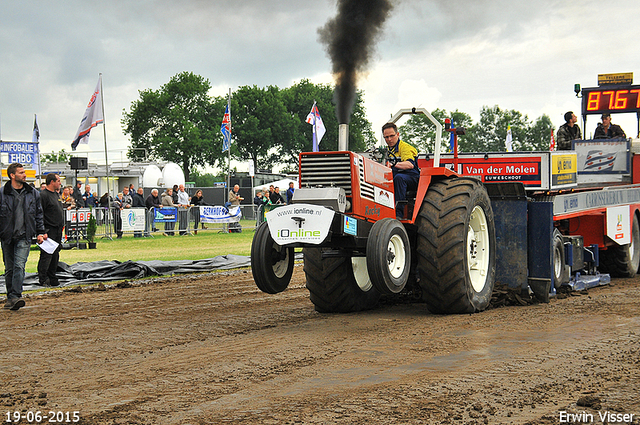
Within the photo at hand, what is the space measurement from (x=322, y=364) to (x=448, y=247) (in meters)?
2.38

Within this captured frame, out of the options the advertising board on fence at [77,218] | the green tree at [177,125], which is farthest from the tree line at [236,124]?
the advertising board on fence at [77,218]

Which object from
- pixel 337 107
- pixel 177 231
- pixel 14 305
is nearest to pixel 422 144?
pixel 337 107

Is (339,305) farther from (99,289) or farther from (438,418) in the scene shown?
(99,289)

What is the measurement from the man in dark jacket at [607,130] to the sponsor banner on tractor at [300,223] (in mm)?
9340

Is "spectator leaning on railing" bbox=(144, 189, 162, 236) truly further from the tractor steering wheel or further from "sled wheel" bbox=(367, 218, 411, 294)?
"sled wheel" bbox=(367, 218, 411, 294)

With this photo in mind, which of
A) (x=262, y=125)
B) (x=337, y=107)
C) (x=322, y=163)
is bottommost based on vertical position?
(x=322, y=163)

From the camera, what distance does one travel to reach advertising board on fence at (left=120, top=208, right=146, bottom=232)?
72.9 ft

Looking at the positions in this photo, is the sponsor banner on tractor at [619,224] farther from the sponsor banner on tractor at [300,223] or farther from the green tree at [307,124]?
the green tree at [307,124]

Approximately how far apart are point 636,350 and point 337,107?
4050mm

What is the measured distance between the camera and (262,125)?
273ft

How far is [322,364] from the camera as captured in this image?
5.20 m

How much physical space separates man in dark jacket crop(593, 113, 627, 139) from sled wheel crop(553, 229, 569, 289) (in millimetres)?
5167

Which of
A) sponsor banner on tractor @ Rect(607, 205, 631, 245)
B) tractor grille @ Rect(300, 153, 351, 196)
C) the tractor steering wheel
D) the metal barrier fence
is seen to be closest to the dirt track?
tractor grille @ Rect(300, 153, 351, 196)

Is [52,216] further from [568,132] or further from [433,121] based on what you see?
[568,132]
